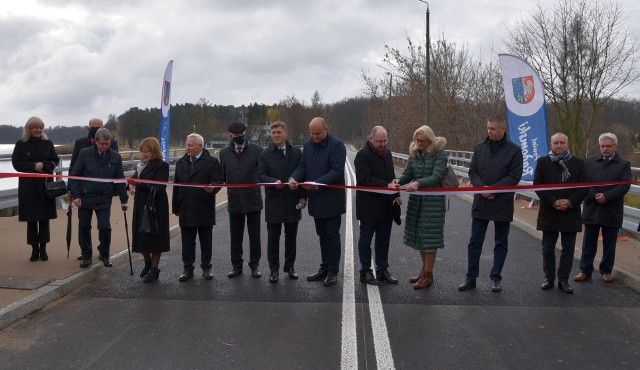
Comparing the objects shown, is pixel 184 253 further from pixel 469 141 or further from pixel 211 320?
pixel 469 141

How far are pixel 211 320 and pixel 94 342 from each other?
1.06 metres

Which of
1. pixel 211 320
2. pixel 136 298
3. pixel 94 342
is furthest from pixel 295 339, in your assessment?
pixel 136 298

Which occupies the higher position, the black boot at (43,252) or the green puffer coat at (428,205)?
the green puffer coat at (428,205)

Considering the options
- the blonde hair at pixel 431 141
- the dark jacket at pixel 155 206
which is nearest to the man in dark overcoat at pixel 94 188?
the dark jacket at pixel 155 206

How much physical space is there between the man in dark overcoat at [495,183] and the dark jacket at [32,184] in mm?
5204

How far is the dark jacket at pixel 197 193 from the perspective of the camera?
7.00 meters

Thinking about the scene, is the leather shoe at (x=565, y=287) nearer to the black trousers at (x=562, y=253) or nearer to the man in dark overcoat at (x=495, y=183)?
the black trousers at (x=562, y=253)

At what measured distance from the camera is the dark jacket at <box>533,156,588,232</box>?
21.2 feet

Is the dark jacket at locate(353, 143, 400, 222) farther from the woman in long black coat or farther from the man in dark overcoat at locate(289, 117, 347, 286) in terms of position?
the woman in long black coat

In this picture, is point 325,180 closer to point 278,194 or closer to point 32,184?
point 278,194

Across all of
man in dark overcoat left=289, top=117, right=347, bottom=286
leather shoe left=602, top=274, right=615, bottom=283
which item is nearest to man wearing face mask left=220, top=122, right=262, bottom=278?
man in dark overcoat left=289, top=117, right=347, bottom=286

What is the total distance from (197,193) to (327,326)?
260 cm

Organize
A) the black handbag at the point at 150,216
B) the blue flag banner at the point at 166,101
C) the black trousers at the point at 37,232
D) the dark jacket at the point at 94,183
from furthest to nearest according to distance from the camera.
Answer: the blue flag banner at the point at 166,101 < the black trousers at the point at 37,232 < the dark jacket at the point at 94,183 < the black handbag at the point at 150,216

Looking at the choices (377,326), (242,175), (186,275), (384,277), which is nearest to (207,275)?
(186,275)
